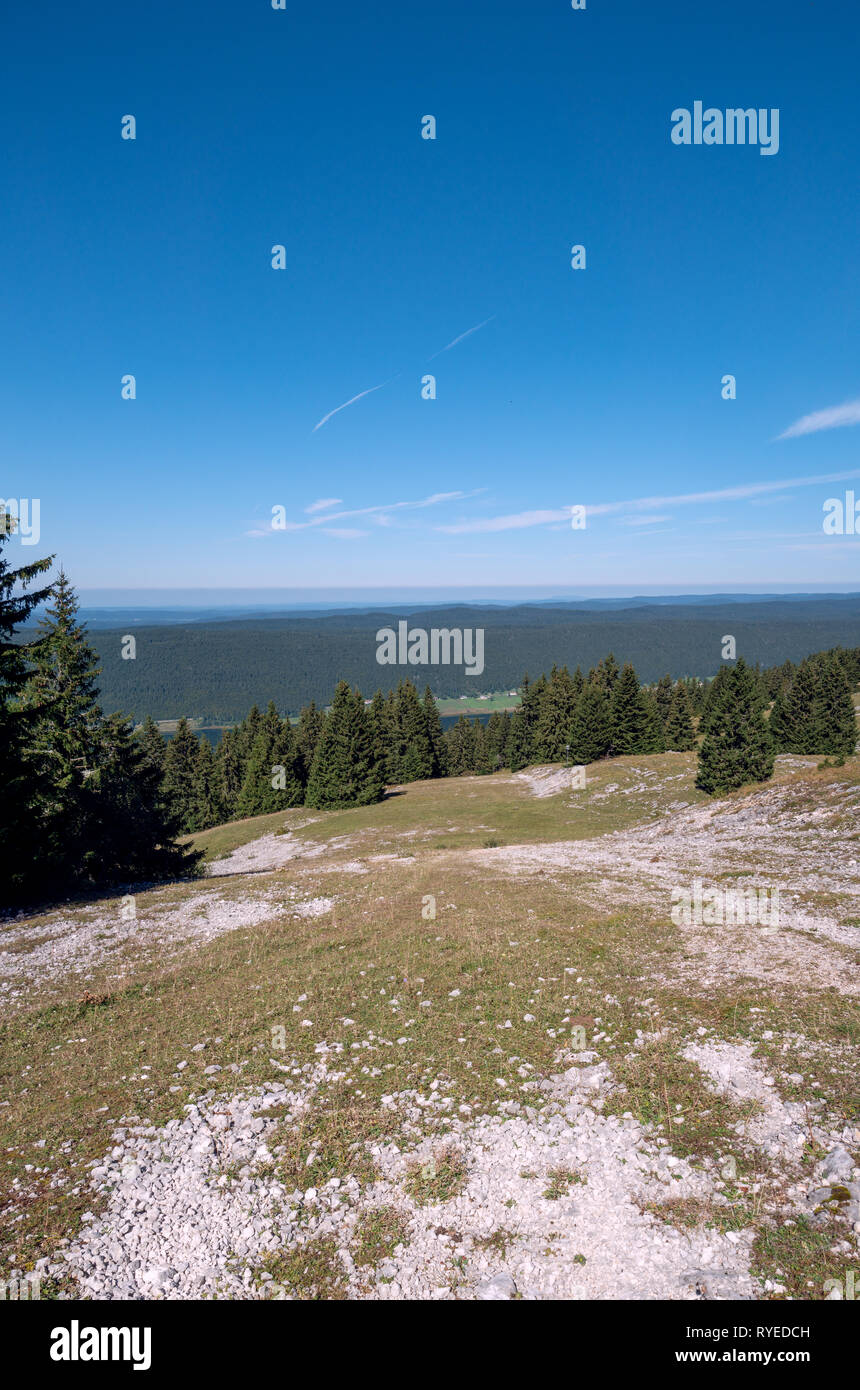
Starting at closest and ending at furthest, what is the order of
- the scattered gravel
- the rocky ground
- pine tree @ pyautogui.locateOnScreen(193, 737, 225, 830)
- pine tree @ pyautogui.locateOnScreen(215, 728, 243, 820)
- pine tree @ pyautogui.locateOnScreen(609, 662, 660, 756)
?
the scattered gravel
the rocky ground
pine tree @ pyautogui.locateOnScreen(609, 662, 660, 756)
pine tree @ pyautogui.locateOnScreen(193, 737, 225, 830)
pine tree @ pyautogui.locateOnScreen(215, 728, 243, 820)

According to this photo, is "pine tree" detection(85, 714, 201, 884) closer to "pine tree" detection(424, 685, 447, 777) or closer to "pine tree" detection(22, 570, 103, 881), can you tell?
"pine tree" detection(22, 570, 103, 881)

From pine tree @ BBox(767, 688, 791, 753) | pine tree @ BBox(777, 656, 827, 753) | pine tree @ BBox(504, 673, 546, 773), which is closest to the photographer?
pine tree @ BBox(777, 656, 827, 753)

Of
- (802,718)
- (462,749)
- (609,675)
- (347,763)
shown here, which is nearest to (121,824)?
(347,763)

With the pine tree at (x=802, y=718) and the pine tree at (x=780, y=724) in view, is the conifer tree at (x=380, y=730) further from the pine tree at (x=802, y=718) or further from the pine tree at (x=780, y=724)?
the pine tree at (x=780, y=724)

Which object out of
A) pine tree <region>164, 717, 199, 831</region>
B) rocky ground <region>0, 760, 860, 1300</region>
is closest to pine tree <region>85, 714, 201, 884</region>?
rocky ground <region>0, 760, 860, 1300</region>

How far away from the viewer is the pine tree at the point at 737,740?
51.5 m

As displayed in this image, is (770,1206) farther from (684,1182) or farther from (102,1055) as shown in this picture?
(102,1055)

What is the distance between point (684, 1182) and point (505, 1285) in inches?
117

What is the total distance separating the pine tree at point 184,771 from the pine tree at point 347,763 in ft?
79.4

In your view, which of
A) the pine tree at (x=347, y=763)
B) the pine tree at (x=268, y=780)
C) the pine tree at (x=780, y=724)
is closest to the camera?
the pine tree at (x=347, y=763)

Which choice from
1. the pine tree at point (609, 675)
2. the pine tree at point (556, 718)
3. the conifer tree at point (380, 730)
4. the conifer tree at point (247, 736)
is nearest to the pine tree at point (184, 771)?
the conifer tree at point (247, 736)

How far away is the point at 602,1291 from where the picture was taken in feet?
22.4

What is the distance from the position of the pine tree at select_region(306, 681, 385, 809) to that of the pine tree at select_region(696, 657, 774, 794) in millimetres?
37363

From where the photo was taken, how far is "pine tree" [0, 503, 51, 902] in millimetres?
24484
